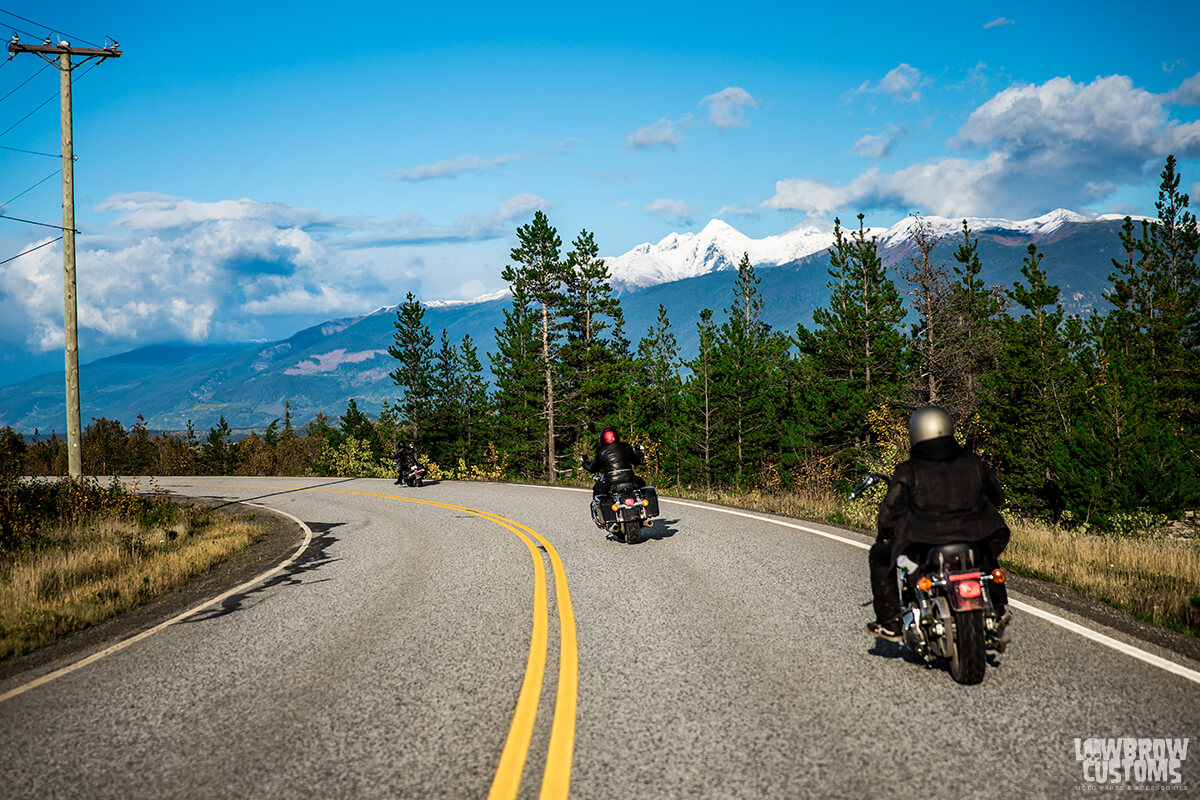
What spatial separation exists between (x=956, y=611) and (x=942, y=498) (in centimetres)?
72

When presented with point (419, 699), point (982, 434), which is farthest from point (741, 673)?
point (982, 434)

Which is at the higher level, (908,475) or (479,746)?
(908,475)

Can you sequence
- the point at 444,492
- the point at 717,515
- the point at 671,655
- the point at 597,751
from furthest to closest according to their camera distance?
the point at 444,492 < the point at 717,515 < the point at 671,655 < the point at 597,751

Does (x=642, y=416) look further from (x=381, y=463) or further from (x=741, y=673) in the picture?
(x=741, y=673)

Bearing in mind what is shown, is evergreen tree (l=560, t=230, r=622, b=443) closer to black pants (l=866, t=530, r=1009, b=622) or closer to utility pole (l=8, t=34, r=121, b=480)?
utility pole (l=8, t=34, r=121, b=480)

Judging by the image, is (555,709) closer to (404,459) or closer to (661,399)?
(404,459)

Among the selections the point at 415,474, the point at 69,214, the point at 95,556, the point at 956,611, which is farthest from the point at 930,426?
the point at 415,474

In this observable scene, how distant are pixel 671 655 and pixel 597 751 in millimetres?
1568

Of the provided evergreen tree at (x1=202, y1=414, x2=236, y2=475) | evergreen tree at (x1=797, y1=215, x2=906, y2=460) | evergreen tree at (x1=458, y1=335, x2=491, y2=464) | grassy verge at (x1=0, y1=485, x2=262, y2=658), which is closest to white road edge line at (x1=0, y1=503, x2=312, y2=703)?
grassy verge at (x1=0, y1=485, x2=262, y2=658)

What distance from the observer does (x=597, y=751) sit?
3.45 meters

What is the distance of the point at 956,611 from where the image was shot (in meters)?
4.18

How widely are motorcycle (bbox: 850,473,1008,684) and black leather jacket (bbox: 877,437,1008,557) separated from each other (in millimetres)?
118

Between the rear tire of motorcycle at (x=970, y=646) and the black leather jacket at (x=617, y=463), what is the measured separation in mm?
6506

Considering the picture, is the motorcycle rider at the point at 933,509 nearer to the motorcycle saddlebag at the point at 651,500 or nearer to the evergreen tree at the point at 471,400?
the motorcycle saddlebag at the point at 651,500
